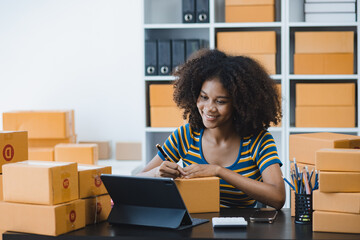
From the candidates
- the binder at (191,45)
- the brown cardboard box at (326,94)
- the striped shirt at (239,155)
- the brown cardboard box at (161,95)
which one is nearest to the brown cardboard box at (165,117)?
the brown cardboard box at (161,95)

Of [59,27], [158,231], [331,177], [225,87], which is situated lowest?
[158,231]

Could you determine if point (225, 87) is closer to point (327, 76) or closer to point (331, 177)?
point (331, 177)

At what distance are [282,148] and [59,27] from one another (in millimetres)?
1828

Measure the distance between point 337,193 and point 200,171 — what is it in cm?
52

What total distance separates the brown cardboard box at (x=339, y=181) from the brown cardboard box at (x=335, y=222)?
0.07m

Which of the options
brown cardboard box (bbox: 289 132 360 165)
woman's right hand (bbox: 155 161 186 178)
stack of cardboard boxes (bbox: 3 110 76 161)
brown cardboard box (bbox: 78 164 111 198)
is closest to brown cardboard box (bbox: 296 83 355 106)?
brown cardboard box (bbox: 289 132 360 165)

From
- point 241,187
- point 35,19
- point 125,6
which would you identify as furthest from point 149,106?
point 241,187

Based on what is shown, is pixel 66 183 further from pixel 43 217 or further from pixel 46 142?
pixel 46 142

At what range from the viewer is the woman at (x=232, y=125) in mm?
1858

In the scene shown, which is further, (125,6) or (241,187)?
(125,6)

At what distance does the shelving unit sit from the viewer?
10.7 feet

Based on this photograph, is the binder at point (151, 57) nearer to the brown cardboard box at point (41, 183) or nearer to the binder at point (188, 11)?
the binder at point (188, 11)

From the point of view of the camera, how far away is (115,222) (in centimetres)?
147

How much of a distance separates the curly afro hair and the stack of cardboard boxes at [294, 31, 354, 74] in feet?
4.16
